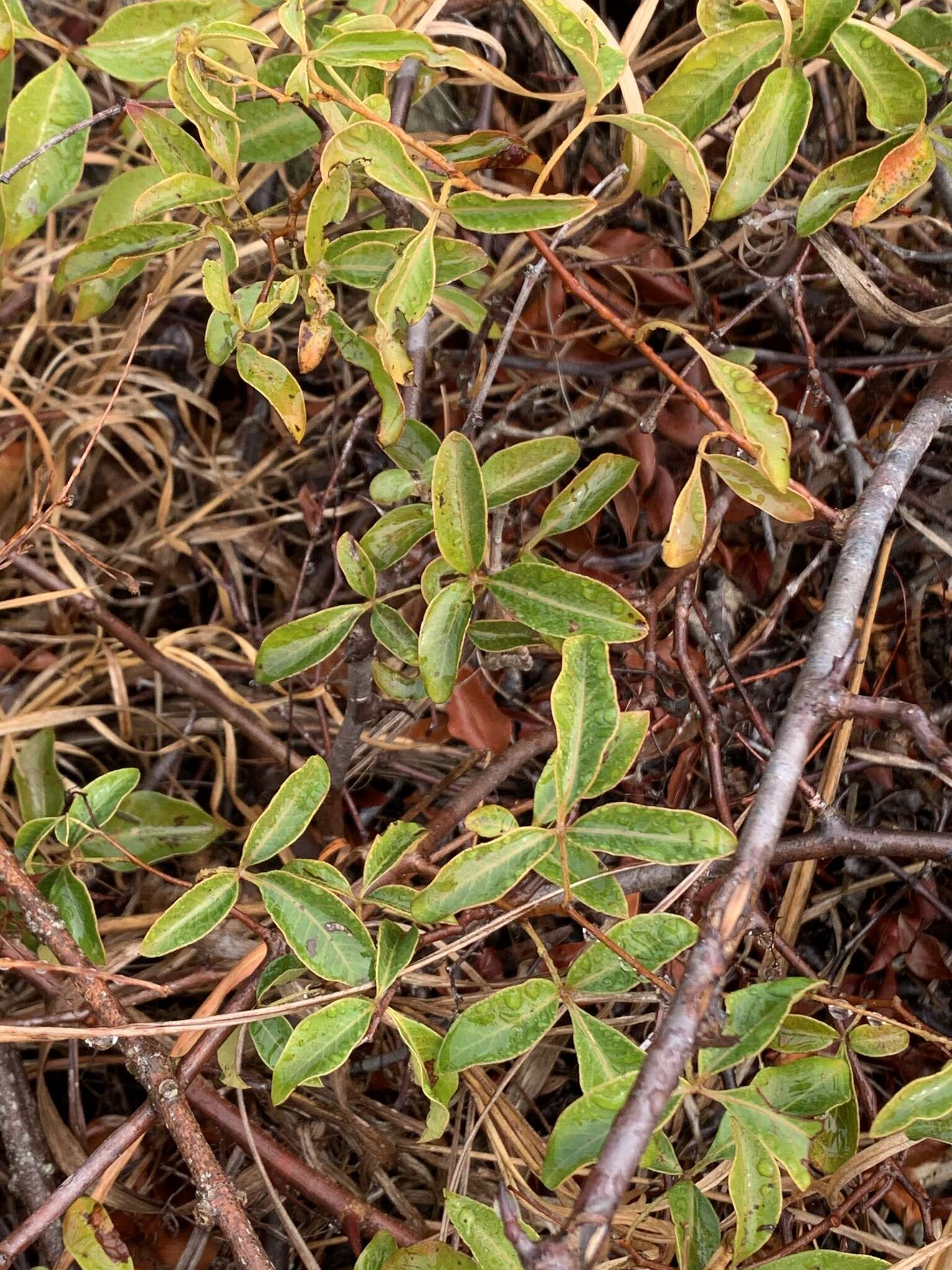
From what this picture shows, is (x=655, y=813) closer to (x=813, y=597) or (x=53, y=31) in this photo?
(x=813, y=597)

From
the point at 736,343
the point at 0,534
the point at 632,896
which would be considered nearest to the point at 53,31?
the point at 0,534

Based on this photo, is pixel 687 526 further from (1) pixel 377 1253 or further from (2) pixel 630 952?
(1) pixel 377 1253

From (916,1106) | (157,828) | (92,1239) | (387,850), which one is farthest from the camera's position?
(157,828)

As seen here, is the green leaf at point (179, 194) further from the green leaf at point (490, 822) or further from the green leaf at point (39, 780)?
the green leaf at point (39, 780)

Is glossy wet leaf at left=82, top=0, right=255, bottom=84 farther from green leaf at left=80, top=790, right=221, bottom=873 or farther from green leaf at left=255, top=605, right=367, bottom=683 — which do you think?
green leaf at left=80, top=790, right=221, bottom=873

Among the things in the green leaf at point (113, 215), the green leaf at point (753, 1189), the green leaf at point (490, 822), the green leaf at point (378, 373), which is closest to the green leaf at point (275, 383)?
the green leaf at point (378, 373)

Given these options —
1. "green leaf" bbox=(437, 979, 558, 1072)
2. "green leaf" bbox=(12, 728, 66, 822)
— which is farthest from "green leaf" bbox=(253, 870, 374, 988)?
"green leaf" bbox=(12, 728, 66, 822)

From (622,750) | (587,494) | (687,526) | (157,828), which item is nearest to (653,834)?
(622,750)

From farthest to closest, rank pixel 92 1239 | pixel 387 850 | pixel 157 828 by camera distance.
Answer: pixel 157 828
pixel 387 850
pixel 92 1239
